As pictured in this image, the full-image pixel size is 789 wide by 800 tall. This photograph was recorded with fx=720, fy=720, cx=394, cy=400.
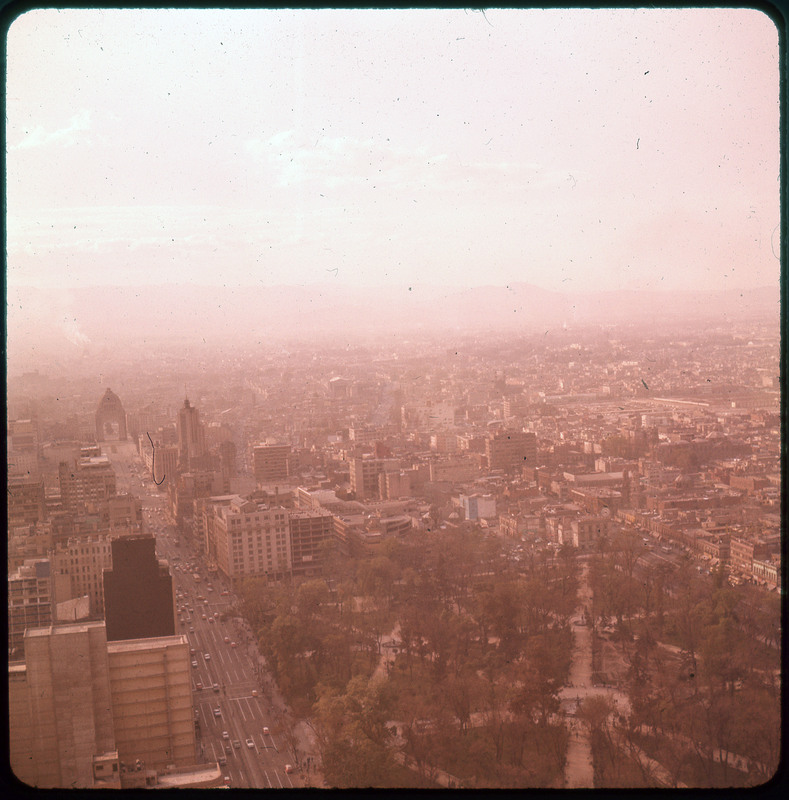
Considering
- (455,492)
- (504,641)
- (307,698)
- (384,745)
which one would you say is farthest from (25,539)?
(504,641)

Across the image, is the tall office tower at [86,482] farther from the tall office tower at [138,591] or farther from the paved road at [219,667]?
the tall office tower at [138,591]

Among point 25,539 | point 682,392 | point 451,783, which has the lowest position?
point 451,783

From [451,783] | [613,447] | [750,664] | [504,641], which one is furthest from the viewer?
[613,447]

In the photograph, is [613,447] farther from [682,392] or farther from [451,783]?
[451,783]

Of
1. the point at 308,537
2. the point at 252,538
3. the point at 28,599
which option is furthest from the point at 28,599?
the point at 308,537

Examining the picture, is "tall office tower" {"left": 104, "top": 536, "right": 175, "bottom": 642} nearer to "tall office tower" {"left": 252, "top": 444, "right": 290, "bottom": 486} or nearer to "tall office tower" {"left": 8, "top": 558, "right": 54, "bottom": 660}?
"tall office tower" {"left": 8, "top": 558, "right": 54, "bottom": 660}

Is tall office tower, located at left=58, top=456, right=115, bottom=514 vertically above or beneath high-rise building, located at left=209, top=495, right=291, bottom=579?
above

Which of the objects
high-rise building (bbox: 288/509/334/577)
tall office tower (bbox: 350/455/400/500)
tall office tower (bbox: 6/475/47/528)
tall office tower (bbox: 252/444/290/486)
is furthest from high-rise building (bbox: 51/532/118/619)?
tall office tower (bbox: 350/455/400/500)

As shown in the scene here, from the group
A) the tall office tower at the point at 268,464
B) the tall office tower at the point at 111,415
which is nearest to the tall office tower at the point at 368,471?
the tall office tower at the point at 268,464
